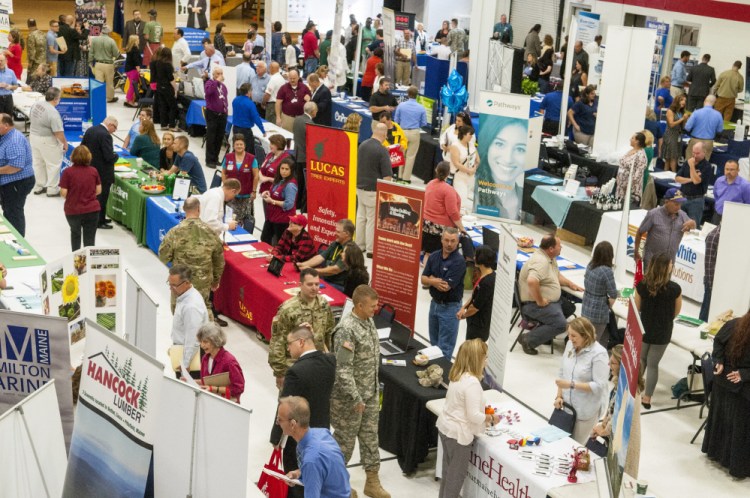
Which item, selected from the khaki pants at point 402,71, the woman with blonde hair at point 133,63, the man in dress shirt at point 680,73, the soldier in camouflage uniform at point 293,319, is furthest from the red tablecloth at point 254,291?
the man in dress shirt at point 680,73

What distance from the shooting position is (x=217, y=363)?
6.28 meters

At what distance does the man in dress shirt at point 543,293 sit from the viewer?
27.4 ft

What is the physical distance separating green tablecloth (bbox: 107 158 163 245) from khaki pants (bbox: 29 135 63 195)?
114 cm

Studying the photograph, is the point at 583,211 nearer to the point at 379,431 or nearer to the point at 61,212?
the point at 379,431

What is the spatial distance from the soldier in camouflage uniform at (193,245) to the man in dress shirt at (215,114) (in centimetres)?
633

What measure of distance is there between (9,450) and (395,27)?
15.6 m

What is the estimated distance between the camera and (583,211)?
1166 centimetres

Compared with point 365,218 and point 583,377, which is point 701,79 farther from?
point 583,377

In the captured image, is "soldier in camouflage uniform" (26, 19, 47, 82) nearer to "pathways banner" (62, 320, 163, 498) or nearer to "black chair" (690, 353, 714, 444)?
"black chair" (690, 353, 714, 444)

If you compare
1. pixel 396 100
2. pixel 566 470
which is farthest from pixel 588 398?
pixel 396 100

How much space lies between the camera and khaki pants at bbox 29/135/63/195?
12422 millimetres

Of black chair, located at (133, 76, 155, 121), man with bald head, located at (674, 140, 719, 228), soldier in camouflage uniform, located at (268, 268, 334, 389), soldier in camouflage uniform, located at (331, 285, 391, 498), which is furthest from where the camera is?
black chair, located at (133, 76, 155, 121)

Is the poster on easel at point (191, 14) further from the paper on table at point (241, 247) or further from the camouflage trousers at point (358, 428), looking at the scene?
the camouflage trousers at point (358, 428)

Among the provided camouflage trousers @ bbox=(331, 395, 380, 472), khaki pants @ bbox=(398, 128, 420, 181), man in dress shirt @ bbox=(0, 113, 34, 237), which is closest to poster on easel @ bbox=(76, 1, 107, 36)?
khaki pants @ bbox=(398, 128, 420, 181)
